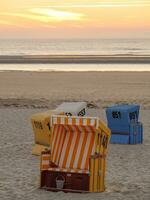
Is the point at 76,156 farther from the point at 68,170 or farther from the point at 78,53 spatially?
the point at 78,53

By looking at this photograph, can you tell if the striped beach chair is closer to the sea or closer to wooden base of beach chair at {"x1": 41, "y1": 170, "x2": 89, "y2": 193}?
wooden base of beach chair at {"x1": 41, "y1": 170, "x2": 89, "y2": 193}

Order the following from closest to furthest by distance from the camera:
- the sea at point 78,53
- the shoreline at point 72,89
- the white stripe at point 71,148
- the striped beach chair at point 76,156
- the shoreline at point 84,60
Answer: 1. the striped beach chair at point 76,156
2. the white stripe at point 71,148
3. the shoreline at point 72,89
4. the sea at point 78,53
5. the shoreline at point 84,60

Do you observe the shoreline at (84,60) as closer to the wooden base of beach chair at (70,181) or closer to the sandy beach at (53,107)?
the sandy beach at (53,107)

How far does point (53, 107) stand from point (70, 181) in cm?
1336

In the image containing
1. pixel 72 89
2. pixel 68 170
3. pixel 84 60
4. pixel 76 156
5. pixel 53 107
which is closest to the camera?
pixel 68 170

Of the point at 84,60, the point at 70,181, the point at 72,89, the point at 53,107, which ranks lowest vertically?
the point at 70,181

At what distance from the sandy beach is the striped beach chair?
210mm

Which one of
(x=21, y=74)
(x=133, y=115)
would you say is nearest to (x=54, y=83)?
(x=21, y=74)

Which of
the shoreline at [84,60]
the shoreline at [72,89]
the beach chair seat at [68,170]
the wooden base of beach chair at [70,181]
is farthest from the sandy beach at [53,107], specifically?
the shoreline at [84,60]

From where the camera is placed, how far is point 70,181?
9.02m

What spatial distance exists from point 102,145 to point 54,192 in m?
1.14

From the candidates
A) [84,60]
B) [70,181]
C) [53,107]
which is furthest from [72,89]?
[84,60]

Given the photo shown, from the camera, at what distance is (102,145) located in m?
9.29

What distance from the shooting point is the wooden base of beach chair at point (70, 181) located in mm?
8961
